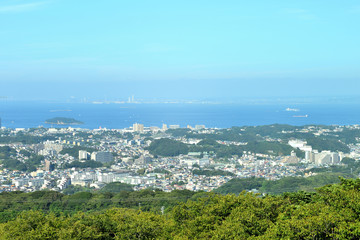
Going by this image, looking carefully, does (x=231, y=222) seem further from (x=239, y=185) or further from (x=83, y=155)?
(x=83, y=155)

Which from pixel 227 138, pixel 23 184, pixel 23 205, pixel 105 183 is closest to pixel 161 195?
pixel 23 205

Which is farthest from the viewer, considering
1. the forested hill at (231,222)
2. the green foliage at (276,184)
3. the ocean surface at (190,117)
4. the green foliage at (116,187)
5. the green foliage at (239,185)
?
the ocean surface at (190,117)

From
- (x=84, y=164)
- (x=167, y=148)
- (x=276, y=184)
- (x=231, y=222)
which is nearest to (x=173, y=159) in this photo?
(x=167, y=148)

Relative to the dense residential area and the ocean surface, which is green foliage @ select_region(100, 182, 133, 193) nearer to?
the dense residential area

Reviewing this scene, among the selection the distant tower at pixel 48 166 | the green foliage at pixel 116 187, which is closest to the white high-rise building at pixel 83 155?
the distant tower at pixel 48 166

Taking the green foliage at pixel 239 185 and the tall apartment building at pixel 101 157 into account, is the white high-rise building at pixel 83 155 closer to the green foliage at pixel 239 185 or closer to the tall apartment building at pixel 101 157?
the tall apartment building at pixel 101 157

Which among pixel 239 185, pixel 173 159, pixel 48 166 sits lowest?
pixel 173 159

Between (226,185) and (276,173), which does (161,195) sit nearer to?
(226,185)

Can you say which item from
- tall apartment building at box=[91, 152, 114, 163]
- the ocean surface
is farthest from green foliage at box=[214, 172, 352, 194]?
the ocean surface
